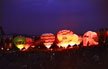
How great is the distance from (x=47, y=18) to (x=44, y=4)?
0.56 feet

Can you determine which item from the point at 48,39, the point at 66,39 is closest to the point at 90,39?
the point at 66,39

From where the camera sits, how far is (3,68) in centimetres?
283

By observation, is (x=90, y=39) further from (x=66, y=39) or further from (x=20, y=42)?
(x=20, y=42)

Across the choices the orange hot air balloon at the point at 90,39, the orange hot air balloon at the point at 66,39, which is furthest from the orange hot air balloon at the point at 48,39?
the orange hot air balloon at the point at 90,39

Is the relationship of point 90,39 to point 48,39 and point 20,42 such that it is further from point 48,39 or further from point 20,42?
point 20,42

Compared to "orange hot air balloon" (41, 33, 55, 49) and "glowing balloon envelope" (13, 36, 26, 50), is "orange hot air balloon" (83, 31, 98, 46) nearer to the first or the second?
"orange hot air balloon" (41, 33, 55, 49)

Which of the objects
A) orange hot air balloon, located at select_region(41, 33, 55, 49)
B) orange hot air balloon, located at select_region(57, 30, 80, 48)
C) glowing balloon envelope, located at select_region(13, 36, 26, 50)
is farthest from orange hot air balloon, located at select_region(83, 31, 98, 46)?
glowing balloon envelope, located at select_region(13, 36, 26, 50)

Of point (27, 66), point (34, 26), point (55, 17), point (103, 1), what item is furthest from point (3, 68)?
point (103, 1)

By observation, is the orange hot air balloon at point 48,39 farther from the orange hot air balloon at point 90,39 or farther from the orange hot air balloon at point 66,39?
the orange hot air balloon at point 90,39

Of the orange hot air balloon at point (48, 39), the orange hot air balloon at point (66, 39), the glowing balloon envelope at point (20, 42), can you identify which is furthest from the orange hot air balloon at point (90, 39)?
the glowing balloon envelope at point (20, 42)

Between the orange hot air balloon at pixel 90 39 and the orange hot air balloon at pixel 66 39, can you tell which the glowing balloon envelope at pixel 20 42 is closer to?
the orange hot air balloon at pixel 66 39

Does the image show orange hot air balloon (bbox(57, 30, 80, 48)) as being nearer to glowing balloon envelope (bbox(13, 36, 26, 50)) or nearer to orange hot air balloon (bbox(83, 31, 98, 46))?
orange hot air balloon (bbox(83, 31, 98, 46))

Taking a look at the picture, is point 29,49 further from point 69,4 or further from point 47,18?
point 69,4

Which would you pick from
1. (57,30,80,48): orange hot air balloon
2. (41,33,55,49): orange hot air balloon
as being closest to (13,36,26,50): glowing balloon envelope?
(41,33,55,49): orange hot air balloon
